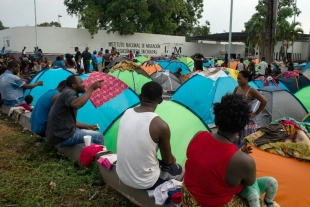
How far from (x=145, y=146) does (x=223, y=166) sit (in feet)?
3.12

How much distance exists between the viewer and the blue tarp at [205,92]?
7.62 m

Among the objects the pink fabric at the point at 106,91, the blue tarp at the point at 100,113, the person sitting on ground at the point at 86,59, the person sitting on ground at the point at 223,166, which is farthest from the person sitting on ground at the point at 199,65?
the person sitting on ground at the point at 223,166

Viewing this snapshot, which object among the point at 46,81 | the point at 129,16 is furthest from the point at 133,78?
the point at 129,16

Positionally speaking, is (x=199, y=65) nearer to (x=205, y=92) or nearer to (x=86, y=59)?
(x=86, y=59)

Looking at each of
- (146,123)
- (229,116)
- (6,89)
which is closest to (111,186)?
(146,123)

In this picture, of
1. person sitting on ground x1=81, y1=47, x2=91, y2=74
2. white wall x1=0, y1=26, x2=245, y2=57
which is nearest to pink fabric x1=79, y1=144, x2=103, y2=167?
person sitting on ground x1=81, y1=47, x2=91, y2=74

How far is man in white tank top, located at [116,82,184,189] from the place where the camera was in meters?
2.73

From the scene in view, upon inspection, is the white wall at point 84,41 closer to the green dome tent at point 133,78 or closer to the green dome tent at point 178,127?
the green dome tent at point 133,78

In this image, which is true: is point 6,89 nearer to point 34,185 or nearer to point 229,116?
point 34,185

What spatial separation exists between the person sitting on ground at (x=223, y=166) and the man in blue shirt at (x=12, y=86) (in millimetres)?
5488

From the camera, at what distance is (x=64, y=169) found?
4.07 meters

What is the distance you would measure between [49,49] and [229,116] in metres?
22.0

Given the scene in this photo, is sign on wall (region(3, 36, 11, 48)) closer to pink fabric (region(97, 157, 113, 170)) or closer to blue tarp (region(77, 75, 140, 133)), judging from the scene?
blue tarp (region(77, 75, 140, 133))

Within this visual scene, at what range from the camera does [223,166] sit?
200cm
